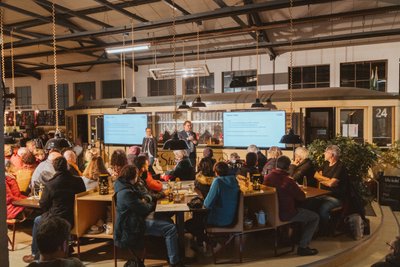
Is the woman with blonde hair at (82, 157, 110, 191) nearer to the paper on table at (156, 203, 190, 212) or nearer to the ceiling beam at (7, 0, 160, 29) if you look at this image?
the paper on table at (156, 203, 190, 212)

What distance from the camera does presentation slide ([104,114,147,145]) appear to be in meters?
10.5

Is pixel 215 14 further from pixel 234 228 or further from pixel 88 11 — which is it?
pixel 234 228

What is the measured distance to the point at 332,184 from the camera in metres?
4.76

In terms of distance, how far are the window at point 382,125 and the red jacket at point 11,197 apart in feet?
24.2

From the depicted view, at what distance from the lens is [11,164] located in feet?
20.2

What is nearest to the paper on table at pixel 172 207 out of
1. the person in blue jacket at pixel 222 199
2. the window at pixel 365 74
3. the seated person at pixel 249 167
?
the person in blue jacket at pixel 222 199

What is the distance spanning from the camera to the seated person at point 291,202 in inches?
166

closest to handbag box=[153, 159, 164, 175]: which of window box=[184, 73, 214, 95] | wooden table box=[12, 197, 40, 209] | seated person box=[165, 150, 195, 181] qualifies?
seated person box=[165, 150, 195, 181]

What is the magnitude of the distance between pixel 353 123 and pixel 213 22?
5.36 meters

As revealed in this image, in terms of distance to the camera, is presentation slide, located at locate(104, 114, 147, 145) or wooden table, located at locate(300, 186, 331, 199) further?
presentation slide, located at locate(104, 114, 147, 145)

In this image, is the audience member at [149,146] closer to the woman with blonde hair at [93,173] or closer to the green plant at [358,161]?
the woman with blonde hair at [93,173]

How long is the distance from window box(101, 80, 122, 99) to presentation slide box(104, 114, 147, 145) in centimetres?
457

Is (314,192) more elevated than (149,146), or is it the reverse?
(149,146)

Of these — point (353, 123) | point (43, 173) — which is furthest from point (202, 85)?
point (43, 173)
